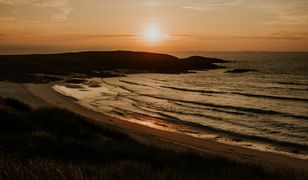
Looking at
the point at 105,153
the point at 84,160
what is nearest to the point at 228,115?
the point at 105,153

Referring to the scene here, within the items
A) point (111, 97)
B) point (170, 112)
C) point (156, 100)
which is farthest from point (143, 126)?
point (111, 97)

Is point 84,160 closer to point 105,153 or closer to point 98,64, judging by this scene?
point 105,153

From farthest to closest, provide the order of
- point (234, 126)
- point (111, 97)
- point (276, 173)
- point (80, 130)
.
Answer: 1. point (111, 97)
2. point (234, 126)
3. point (80, 130)
4. point (276, 173)

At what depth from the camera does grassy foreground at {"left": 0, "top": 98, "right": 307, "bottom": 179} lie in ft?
16.3

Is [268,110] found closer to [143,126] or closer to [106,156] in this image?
[143,126]

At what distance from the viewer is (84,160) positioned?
7414 millimetres

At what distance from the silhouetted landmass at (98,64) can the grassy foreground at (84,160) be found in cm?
4836

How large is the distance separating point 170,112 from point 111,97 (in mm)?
10521

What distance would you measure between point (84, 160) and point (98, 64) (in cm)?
7831

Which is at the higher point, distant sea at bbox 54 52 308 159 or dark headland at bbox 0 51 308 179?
dark headland at bbox 0 51 308 179

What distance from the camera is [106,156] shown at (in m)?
8.34

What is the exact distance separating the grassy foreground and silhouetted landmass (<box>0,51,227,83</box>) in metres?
48.4

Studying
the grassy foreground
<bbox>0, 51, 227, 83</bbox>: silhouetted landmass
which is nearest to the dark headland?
the grassy foreground

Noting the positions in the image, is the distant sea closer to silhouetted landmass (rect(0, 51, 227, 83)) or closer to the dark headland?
the dark headland
